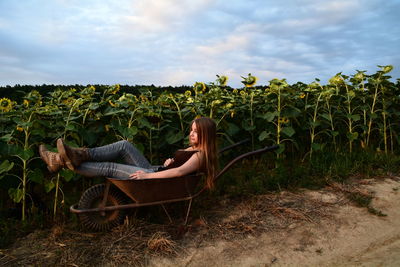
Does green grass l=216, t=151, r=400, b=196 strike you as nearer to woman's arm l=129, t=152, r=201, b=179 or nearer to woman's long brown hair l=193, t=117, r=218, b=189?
woman's long brown hair l=193, t=117, r=218, b=189

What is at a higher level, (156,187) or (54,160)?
(54,160)

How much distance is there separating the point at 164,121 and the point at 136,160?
796 millimetres

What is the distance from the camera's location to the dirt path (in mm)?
2750

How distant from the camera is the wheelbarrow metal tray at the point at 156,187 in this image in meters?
2.75

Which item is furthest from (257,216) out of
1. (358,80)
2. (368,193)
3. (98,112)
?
(358,80)

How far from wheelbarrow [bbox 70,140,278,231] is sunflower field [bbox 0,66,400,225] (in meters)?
0.45

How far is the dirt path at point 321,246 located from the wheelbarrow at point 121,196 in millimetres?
453

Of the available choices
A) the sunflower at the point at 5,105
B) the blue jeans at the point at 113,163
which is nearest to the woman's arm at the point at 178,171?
the blue jeans at the point at 113,163

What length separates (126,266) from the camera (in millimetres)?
2635

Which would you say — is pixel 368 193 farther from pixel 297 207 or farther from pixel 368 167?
pixel 297 207

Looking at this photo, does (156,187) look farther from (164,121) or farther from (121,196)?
(164,121)

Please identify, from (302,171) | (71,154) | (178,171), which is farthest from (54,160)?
(302,171)

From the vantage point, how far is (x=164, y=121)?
12.6 feet

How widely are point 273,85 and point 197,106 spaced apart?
36.7 inches
